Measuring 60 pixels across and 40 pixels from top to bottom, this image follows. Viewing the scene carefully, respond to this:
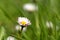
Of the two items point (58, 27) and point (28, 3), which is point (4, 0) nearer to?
point (28, 3)

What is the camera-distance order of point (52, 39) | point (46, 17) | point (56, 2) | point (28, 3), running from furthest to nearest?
point (28, 3) < point (56, 2) < point (46, 17) < point (52, 39)

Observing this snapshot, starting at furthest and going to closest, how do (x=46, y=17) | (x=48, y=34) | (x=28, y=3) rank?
1. (x=28, y=3)
2. (x=46, y=17)
3. (x=48, y=34)

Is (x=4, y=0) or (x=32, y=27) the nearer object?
(x=32, y=27)

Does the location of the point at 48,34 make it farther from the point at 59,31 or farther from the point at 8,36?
the point at 8,36

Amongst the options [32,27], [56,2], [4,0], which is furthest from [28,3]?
[32,27]

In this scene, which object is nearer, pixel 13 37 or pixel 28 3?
pixel 13 37

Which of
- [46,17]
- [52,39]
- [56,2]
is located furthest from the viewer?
[56,2]

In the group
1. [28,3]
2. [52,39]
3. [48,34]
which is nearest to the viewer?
[52,39]

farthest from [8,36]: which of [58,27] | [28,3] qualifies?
[28,3]
